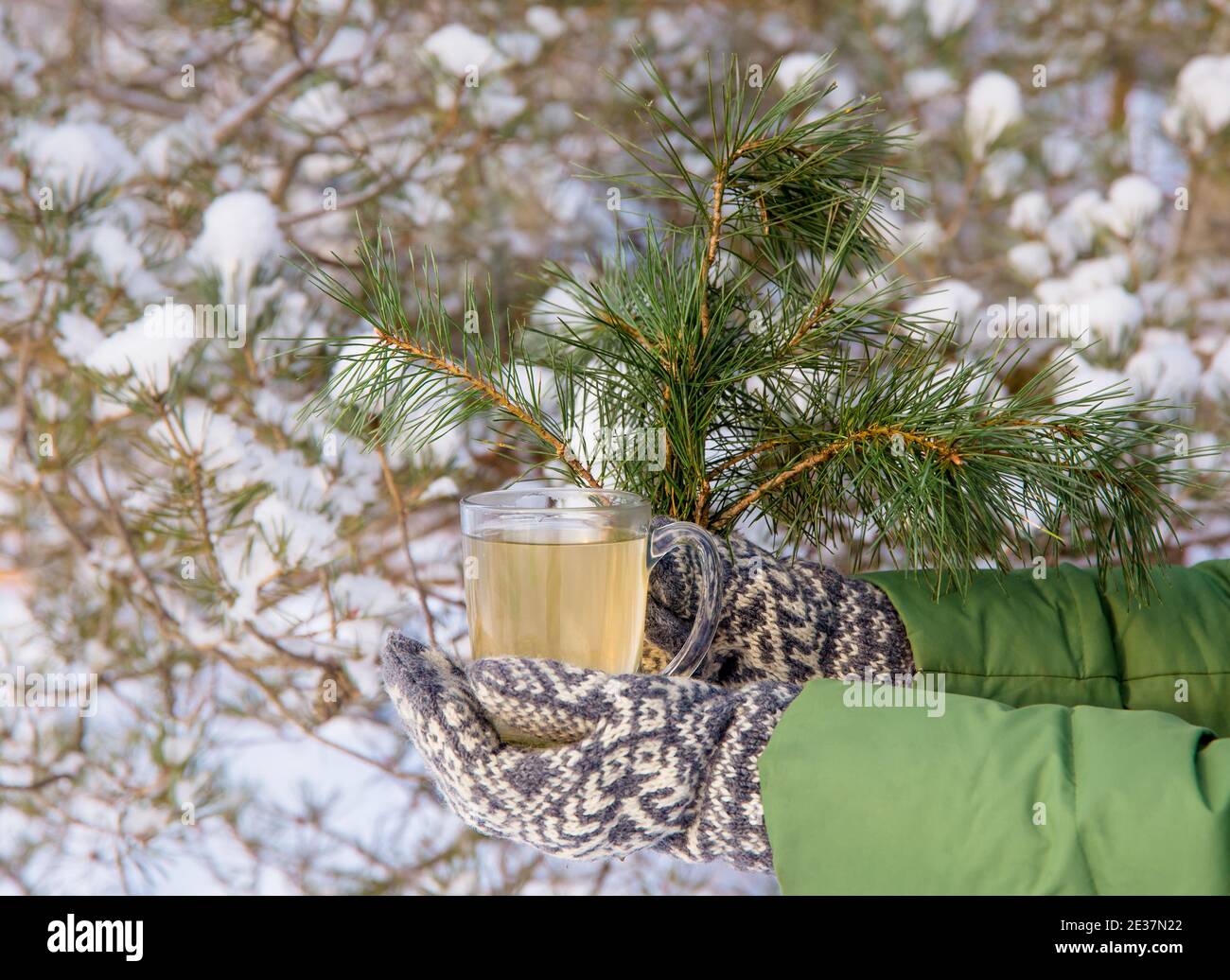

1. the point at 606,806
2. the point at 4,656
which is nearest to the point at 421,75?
the point at 4,656

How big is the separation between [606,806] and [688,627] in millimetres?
130

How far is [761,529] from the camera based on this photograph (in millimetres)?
855

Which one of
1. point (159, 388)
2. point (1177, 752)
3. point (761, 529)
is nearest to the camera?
point (1177, 752)

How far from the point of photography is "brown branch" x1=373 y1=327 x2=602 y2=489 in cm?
42

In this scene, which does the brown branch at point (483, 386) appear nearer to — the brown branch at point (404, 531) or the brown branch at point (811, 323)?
the brown branch at point (811, 323)

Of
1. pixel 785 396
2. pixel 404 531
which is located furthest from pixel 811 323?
pixel 404 531

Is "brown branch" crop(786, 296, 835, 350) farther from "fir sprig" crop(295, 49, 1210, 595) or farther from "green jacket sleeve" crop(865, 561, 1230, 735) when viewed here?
"green jacket sleeve" crop(865, 561, 1230, 735)

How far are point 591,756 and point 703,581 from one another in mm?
101

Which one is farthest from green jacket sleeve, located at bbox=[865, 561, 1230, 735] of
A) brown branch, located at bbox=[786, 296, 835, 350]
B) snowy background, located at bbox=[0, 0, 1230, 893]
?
snowy background, located at bbox=[0, 0, 1230, 893]

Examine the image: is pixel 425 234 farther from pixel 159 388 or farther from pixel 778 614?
pixel 778 614

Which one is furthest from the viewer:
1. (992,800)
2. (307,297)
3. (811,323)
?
(307,297)

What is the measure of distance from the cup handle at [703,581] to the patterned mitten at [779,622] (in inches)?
1.4

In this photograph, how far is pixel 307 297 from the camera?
0.85 meters

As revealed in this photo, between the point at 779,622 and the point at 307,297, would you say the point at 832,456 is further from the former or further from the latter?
the point at 307,297
